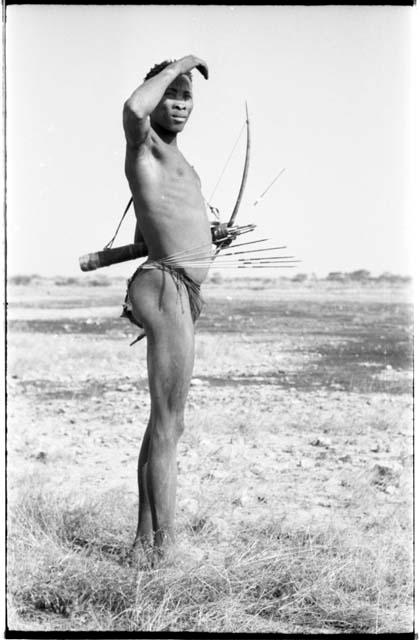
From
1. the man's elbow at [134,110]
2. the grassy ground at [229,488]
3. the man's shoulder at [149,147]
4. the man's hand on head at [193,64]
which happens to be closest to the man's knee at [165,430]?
the grassy ground at [229,488]

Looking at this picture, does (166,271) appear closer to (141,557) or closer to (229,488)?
(141,557)

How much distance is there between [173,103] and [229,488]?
2501mm

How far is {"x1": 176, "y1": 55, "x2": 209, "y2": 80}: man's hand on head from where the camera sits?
329cm

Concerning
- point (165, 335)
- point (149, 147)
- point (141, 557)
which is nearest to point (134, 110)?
point (149, 147)

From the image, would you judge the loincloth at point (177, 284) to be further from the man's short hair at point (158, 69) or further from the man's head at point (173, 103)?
the man's short hair at point (158, 69)

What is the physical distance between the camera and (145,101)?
3096mm

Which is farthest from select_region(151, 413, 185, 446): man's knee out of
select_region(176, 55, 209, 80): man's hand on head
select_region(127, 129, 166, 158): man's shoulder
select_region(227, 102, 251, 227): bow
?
select_region(176, 55, 209, 80): man's hand on head

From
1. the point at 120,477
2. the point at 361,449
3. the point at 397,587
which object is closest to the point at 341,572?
the point at 397,587

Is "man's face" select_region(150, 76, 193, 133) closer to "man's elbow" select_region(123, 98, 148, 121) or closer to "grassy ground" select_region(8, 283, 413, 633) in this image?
"man's elbow" select_region(123, 98, 148, 121)

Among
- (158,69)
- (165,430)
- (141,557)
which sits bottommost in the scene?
(141,557)

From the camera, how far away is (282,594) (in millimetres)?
3441

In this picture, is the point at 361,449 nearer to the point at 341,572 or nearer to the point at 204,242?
the point at 341,572

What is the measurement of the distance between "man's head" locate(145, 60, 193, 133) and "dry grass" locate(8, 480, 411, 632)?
1.84 m

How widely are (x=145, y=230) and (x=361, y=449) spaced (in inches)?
126
